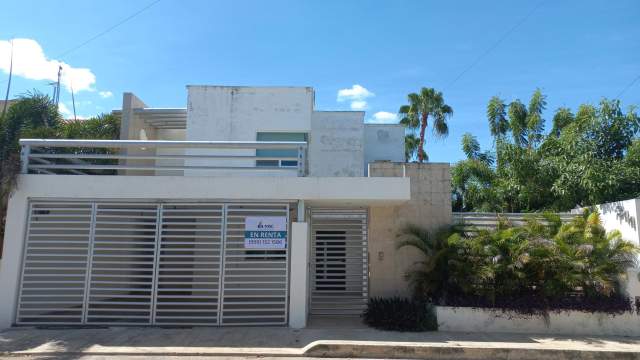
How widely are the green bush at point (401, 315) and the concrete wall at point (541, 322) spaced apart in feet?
0.96

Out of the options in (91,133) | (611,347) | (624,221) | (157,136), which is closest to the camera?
(611,347)

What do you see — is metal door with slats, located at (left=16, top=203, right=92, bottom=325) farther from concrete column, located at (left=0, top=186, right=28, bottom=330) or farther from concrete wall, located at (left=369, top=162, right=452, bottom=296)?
concrete wall, located at (left=369, top=162, right=452, bottom=296)

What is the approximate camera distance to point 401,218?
11188mm

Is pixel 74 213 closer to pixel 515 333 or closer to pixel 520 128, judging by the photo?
pixel 515 333

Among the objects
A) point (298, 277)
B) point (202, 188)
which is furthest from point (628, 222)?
point (202, 188)

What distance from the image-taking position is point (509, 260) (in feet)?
30.8

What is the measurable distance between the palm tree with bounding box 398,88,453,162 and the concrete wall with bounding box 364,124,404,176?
8614 millimetres

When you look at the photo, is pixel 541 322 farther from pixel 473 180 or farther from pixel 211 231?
pixel 473 180

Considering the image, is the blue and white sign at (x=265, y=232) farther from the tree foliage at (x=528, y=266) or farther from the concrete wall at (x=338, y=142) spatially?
the concrete wall at (x=338, y=142)

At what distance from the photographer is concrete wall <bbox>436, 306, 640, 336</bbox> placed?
9.23 m

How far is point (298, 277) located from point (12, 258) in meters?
5.76

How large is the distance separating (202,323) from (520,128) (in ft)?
57.5

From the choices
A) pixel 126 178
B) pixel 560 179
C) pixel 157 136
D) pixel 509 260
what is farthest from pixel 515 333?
pixel 157 136

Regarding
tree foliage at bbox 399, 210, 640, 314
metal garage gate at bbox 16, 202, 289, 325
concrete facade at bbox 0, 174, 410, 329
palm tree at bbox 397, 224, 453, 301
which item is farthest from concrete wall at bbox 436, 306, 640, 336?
metal garage gate at bbox 16, 202, 289, 325
